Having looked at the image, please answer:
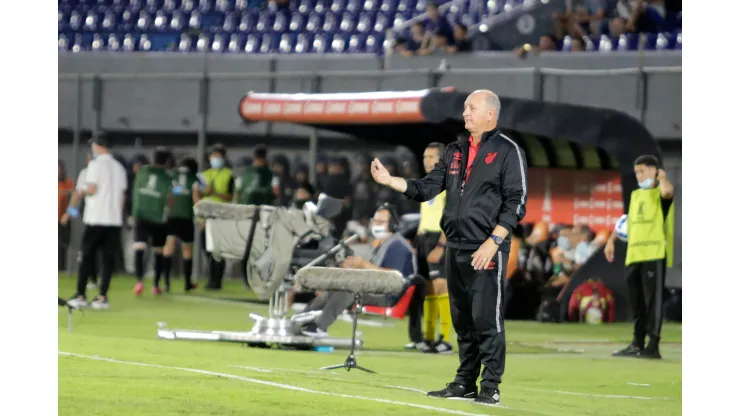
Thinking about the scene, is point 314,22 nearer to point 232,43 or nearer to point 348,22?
point 348,22

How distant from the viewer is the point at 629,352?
12.3m

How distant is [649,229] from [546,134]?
7.94 feet

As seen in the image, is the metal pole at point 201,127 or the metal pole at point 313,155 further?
the metal pole at point 201,127

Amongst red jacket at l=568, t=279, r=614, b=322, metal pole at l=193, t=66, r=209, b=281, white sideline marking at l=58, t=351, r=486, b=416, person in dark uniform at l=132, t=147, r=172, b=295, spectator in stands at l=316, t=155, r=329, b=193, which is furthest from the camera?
metal pole at l=193, t=66, r=209, b=281

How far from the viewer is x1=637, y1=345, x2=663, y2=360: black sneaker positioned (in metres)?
12.2

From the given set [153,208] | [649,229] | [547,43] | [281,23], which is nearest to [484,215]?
[649,229]

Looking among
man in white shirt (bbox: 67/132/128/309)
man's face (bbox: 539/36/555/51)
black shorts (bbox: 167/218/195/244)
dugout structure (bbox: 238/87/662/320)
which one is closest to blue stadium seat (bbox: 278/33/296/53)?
man's face (bbox: 539/36/555/51)

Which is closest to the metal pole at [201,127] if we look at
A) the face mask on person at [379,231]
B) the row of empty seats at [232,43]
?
the row of empty seats at [232,43]

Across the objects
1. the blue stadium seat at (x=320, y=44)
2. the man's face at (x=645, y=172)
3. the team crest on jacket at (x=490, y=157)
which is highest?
the blue stadium seat at (x=320, y=44)

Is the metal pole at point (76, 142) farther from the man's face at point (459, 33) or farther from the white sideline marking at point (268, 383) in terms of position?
the white sideline marking at point (268, 383)

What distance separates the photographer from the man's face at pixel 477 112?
7902 mm

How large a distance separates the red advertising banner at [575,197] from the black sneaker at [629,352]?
3587 mm

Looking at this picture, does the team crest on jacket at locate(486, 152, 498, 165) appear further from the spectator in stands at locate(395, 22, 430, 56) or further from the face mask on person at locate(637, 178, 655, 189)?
the spectator in stands at locate(395, 22, 430, 56)

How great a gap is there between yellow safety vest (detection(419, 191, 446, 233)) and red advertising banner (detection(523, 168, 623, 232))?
3.63 m
